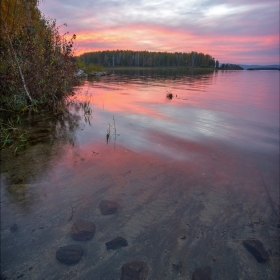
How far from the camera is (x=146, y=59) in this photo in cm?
16450

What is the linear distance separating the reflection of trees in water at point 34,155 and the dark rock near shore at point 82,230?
1278 mm

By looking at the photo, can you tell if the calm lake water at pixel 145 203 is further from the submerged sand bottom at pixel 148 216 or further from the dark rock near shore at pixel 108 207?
the dark rock near shore at pixel 108 207

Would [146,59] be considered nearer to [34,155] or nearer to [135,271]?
[34,155]

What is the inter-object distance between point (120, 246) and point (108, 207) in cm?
101

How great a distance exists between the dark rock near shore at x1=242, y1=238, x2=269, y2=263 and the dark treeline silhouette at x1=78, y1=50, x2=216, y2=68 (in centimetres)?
15870

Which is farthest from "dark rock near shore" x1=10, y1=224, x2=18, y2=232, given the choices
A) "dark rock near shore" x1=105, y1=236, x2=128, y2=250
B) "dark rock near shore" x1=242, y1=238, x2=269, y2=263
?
"dark rock near shore" x1=242, y1=238, x2=269, y2=263

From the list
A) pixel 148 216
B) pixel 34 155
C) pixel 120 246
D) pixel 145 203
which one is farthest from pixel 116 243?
pixel 34 155

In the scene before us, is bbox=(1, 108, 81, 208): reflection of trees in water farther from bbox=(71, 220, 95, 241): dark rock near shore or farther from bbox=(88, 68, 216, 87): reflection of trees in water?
bbox=(88, 68, 216, 87): reflection of trees in water

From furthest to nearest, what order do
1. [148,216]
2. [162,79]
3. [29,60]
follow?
[162,79] < [29,60] < [148,216]

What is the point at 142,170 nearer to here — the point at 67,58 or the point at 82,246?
the point at 82,246

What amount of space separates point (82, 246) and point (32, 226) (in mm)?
1070

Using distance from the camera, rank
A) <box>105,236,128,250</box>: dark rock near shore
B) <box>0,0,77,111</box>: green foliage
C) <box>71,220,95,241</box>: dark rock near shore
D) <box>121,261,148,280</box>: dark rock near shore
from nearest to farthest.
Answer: <box>121,261,148,280</box>: dark rock near shore < <box>105,236,128,250</box>: dark rock near shore < <box>71,220,95,241</box>: dark rock near shore < <box>0,0,77,111</box>: green foliage

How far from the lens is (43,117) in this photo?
11242 mm

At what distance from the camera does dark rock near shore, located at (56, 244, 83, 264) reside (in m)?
3.12
